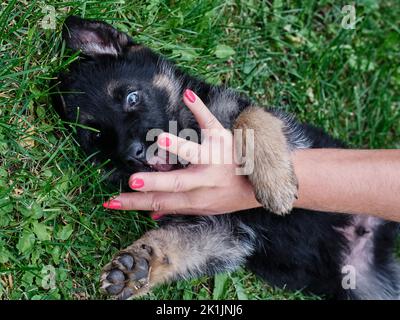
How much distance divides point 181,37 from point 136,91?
31.8 inches

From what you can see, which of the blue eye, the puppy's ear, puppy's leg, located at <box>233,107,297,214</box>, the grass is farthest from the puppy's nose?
the puppy's ear

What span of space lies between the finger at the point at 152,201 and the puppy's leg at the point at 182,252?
0.24 m

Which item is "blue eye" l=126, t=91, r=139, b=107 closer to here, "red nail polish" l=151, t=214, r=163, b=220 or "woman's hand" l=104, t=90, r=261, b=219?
"woman's hand" l=104, t=90, r=261, b=219

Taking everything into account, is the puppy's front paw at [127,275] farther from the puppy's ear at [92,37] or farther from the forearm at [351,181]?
the puppy's ear at [92,37]

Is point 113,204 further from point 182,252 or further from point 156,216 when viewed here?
point 182,252

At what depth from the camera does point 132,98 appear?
3.23 m

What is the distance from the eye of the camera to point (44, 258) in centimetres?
330

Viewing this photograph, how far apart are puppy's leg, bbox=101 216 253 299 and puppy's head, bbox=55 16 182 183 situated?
1.41 ft

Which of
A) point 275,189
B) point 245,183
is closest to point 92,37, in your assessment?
point 245,183

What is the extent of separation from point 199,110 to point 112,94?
56 cm

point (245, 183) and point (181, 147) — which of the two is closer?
point (181, 147)

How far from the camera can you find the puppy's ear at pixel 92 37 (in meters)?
3.24

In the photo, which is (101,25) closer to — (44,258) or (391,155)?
(44,258)

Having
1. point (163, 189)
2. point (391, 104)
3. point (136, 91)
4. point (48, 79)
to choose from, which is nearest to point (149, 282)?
point (163, 189)
